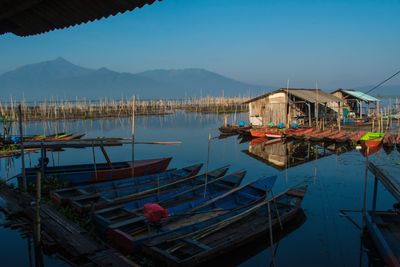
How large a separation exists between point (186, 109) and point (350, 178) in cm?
5444

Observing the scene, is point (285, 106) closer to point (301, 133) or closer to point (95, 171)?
point (301, 133)

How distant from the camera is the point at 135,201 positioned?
1003cm

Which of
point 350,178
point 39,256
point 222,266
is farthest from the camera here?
point 350,178

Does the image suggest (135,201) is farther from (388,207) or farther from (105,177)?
(388,207)

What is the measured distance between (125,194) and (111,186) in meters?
1.02

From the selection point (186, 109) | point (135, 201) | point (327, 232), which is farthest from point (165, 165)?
point (186, 109)

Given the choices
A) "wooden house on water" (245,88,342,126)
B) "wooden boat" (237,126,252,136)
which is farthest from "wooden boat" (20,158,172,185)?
"wooden house on water" (245,88,342,126)

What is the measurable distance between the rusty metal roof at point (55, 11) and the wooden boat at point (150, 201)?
5.06 metres

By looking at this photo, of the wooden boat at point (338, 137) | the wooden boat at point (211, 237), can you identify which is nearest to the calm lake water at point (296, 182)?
the wooden boat at point (211, 237)

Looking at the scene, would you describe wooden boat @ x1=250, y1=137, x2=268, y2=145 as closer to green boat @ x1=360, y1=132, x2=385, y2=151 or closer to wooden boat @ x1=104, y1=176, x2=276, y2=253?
green boat @ x1=360, y1=132, x2=385, y2=151

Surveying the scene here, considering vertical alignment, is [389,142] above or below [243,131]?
below

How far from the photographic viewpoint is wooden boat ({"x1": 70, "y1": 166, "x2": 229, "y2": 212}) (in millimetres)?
10125

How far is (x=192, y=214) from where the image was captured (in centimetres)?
867

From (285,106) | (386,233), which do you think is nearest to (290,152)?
(285,106)
